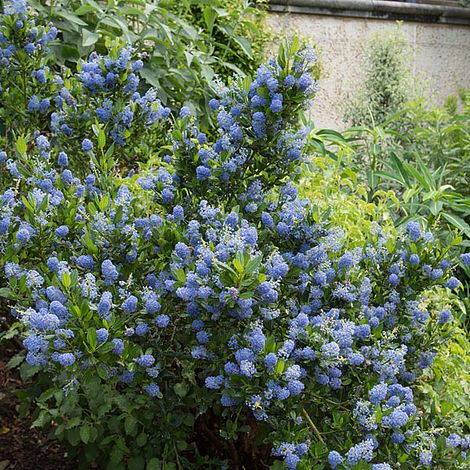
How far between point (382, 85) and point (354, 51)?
1.71 metres

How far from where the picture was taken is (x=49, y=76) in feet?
8.80

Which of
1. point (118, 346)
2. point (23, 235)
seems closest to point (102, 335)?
point (118, 346)

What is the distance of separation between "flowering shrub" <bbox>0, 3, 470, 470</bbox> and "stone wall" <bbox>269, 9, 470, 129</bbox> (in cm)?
448

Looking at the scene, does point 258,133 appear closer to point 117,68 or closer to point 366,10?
point 117,68

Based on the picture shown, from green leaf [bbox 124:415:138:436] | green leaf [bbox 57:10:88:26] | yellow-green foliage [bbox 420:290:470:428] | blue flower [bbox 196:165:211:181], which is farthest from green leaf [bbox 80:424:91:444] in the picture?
green leaf [bbox 57:10:88:26]

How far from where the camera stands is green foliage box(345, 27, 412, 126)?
18.1 feet

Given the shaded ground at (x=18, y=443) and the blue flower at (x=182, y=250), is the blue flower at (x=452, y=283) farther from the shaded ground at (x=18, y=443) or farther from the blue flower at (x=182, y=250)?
the shaded ground at (x=18, y=443)

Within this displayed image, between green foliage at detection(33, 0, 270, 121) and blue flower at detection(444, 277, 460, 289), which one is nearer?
blue flower at detection(444, 277, 460, 289)

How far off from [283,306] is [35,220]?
0.72 meters

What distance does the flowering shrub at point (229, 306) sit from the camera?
1730 mm

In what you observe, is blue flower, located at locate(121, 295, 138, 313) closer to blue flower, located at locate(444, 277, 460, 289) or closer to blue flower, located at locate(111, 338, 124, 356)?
blue flower, located at locate(111, 338, 124, 356)

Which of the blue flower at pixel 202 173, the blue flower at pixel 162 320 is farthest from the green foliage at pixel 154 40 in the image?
the blue flower at pixel 162 320

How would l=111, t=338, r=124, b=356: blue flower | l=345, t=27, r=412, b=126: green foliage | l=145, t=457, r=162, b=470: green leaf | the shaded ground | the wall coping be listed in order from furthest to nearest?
the wall coping, l=345, t=27, r=412, b=126: green foliage, the shaded ground, l=145, t=457, r=162, b=470: green leaf, l=111, t=338, r=124, b=356: blue flower

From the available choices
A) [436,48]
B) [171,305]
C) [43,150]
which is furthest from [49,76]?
[436,48]
